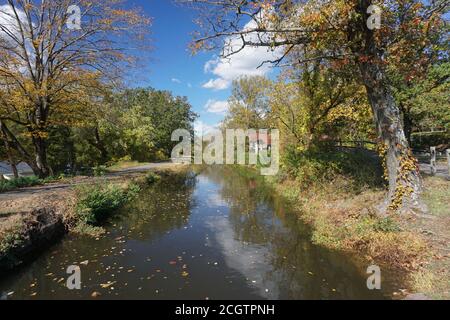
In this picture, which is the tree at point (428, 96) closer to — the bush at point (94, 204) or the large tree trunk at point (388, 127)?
the large tree trunk at point (388, 127)

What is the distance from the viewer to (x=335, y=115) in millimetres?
15789

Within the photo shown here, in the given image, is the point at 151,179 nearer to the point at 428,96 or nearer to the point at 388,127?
the point at 388,127

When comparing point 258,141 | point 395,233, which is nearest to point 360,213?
point 395,233

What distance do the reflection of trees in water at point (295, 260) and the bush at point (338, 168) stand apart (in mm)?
2792

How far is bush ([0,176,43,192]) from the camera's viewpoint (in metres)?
13.2

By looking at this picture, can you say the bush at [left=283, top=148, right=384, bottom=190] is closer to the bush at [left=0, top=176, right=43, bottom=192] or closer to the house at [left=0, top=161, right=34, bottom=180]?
the bush at [left=0, top=176, right=43, bottom=192]

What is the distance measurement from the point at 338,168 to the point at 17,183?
1514 centimetres

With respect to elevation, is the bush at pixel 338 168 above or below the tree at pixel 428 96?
below

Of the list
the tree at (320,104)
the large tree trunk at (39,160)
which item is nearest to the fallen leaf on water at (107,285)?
the tree at (320,104)

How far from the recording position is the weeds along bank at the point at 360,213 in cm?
658

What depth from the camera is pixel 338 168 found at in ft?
47.2

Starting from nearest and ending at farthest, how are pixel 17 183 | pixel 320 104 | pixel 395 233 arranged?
pixel 395 233, pixel 17 183, pixel 320 104

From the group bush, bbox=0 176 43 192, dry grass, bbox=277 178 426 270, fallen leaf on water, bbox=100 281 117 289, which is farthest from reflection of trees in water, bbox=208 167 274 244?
bush, bbox=0 176 43 192
